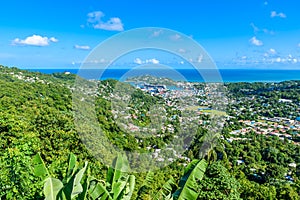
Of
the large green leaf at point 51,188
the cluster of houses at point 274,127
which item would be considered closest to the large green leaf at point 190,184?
the large green leaf at point 51,188

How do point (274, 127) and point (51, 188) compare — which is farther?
point (274, 127)

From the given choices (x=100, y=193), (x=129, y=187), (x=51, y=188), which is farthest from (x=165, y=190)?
(x=51, y=188)

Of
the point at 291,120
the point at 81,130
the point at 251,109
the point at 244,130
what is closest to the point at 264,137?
the point at 244,130

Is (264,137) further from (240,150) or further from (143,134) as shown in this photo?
(143,134)

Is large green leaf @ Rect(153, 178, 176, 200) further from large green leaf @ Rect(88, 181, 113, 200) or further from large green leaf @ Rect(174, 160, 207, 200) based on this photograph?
large green leaf @ Rect(88, 181, 113, 200)

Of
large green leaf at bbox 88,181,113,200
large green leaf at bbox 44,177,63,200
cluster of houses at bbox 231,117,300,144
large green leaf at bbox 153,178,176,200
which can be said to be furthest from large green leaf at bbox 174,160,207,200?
cluster of houses at bbox 231,117,300,144

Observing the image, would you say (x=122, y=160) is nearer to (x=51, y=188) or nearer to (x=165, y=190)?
(x=165, y=190)

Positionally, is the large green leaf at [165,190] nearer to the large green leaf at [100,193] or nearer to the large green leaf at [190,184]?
the large green leaf at [190,184]
